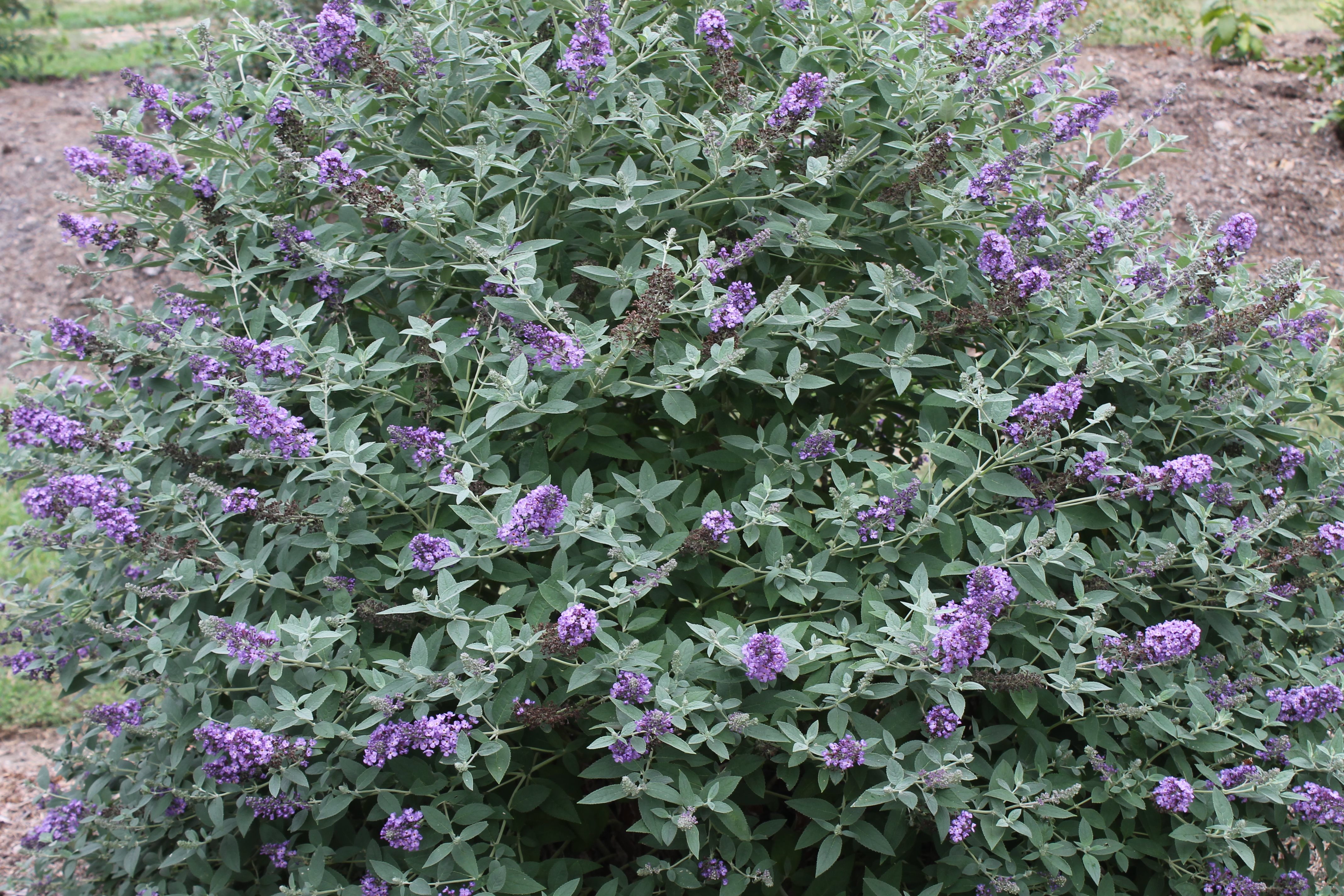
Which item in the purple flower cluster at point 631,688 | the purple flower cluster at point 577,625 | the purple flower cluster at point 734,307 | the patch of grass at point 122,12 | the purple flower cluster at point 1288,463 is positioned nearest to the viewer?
the purple flower cluster at point 577,625

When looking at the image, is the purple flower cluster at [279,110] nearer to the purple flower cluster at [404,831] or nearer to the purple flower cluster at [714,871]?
the purple flower cluster at [404,831]

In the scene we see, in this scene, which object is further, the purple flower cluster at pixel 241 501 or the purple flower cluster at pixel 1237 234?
the purple flower cluster at pixel 1237 234

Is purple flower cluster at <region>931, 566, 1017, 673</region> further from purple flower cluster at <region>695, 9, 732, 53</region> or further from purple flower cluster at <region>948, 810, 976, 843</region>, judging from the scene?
purple flower cluster at <region>695, 9, 732, 53</region>

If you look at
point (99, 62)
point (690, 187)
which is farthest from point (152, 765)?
point (99, 62)

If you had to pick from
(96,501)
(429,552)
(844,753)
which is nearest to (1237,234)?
(844,753)

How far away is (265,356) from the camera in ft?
9.39

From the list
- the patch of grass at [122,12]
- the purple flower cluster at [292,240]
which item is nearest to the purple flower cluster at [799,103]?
the purple flower cluster at [292,240]

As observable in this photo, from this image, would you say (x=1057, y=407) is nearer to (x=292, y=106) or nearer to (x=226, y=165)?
(x=292, y=106)

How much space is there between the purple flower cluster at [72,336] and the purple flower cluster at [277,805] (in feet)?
5.31

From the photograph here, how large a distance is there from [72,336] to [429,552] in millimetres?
1649

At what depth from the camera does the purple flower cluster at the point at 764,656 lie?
2418 mm

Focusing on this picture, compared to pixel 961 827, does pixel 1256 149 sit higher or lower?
lower

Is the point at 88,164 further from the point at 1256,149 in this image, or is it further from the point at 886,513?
the point at 1256,149

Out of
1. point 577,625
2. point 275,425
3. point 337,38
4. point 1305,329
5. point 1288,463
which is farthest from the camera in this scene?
point 1305,329
